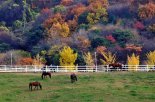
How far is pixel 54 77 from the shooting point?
167ft

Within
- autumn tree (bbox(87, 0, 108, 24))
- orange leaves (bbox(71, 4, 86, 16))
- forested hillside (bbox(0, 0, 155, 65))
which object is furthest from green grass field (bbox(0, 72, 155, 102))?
orange leaves (bbox(71, 4, 86, 16))

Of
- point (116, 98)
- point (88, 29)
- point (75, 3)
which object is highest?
point (75, 3)

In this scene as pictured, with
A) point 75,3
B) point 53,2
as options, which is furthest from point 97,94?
point 53,2

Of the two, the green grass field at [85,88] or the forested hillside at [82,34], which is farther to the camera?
the forested hillside at [82,34]

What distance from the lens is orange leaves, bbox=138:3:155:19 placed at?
351 ft

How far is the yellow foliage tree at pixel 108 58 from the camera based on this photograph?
81662 mm

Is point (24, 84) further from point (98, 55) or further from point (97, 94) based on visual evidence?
point (98, 55)

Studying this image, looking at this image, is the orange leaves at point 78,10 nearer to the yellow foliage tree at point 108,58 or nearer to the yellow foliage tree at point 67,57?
the yellow foliage tree at point 108,58

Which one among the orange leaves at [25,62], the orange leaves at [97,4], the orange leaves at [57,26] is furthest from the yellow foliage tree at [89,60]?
the orange leaves at [97,4]

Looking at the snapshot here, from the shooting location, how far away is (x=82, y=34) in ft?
324

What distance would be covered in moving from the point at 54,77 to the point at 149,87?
12.2 meters

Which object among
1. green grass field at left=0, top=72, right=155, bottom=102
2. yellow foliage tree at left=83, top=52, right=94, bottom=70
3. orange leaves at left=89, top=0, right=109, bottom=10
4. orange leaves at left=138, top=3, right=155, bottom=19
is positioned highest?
orange leaves at left=89, top=0, right=109, bottom=10

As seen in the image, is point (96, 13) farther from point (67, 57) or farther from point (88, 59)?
point (67, 57)

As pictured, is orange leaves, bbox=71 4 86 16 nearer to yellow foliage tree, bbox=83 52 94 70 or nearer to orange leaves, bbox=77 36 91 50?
orange leaves, bbox=77 36 91 50
